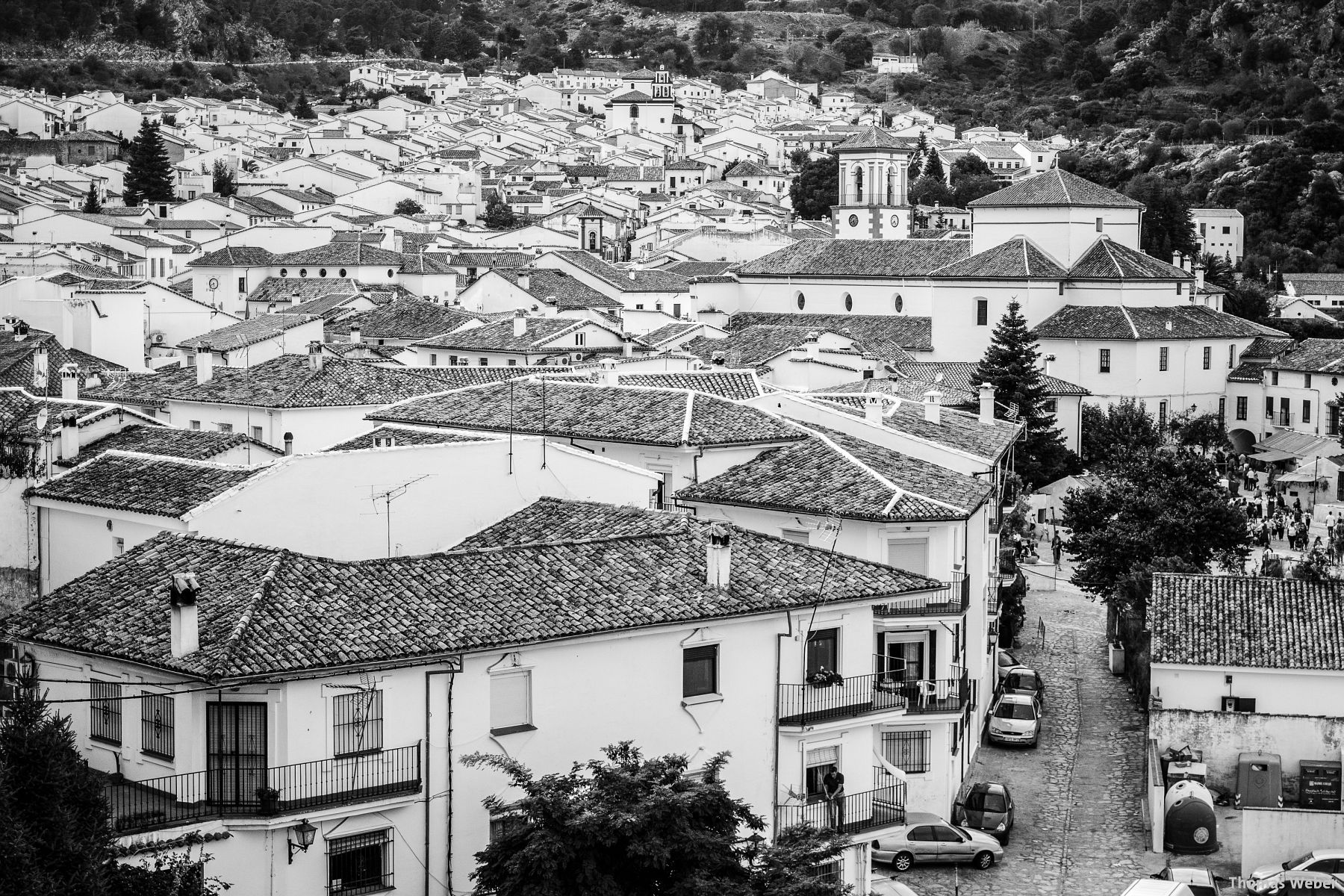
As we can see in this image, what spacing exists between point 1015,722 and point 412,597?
1318cm

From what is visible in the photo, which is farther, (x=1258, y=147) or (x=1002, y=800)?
(x=1258, y=147)

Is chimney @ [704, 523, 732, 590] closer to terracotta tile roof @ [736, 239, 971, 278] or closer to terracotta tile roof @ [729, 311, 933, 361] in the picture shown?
terracotta tile roof @ [729, 311, 933, 361]

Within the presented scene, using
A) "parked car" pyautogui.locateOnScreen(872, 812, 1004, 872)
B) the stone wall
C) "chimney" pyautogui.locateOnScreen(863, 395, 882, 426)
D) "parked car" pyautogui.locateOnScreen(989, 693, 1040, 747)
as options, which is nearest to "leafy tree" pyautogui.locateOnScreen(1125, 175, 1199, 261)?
"parked car" pyautogui.locateOnScreen(989, 693, 1040, 747)

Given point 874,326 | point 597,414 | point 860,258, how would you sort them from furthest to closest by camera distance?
point 860,258 < point 874,326 < point 597,414

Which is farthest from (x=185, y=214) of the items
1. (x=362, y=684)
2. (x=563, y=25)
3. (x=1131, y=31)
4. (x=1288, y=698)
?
(x=563, y=25)

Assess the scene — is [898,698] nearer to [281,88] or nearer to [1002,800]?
[1002,800]

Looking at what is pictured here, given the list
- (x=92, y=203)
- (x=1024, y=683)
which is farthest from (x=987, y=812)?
(x=92, y=203)

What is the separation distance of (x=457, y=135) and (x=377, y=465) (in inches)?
4084

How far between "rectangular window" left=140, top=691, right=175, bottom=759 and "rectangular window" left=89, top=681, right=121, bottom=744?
14.1 inches

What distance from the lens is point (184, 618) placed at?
15.0 m

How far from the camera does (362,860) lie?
51.0ft

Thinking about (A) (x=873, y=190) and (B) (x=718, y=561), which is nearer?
(B) (x=718, y=561)

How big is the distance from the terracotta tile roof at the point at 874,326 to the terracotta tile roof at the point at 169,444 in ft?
100.0

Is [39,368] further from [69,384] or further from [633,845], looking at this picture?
[633,845]
